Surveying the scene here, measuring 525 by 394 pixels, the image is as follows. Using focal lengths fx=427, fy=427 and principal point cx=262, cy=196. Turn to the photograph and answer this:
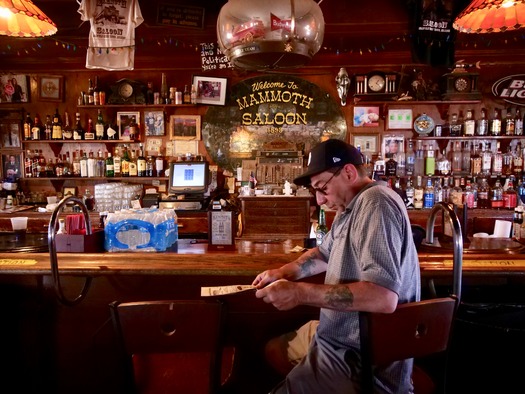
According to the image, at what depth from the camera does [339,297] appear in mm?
1435

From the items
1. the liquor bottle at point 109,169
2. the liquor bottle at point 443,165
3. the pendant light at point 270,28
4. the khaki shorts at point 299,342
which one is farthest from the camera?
the liquor bottle at point 109,169

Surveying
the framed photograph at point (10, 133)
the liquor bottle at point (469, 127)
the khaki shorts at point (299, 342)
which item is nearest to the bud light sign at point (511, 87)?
the liquor bottle at point (469, 127)

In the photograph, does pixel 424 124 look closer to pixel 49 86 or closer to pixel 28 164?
pixel 49 86

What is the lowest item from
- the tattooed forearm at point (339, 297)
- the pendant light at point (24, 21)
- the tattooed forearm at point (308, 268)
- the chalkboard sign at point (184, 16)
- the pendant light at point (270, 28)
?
the tattooed forearm at point (308, 268)

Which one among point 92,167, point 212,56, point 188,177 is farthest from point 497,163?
point 92,167

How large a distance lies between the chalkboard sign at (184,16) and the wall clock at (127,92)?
141 centimetres

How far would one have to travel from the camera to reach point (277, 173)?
18.4ft

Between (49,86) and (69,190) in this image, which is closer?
(49,86)

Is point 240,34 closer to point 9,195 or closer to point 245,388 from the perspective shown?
point 245,388

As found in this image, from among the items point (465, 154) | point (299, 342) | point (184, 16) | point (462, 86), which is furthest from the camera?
point (465, 154)

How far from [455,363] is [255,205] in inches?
126

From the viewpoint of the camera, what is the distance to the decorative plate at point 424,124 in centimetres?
562

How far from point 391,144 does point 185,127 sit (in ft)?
9.19

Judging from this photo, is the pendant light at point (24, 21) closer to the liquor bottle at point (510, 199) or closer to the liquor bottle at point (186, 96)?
the liquor bottle at point (186, 96)
